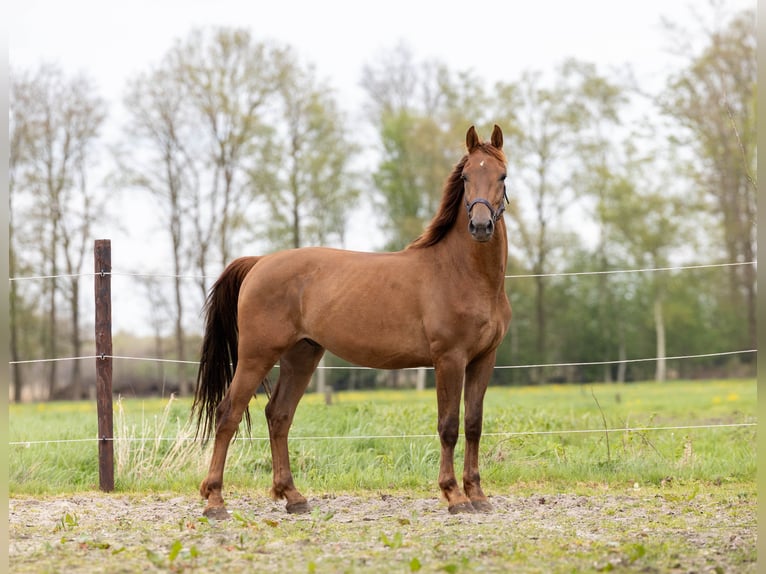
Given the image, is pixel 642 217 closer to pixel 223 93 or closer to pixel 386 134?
pixel 386 134

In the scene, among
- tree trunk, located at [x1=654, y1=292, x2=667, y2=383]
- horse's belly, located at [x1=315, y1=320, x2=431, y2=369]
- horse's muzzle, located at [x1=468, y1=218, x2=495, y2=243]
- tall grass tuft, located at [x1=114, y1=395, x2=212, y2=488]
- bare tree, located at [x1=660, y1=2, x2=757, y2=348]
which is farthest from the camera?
tree trunk, located at [x1=654, y1=292, x2=667, y2=383]

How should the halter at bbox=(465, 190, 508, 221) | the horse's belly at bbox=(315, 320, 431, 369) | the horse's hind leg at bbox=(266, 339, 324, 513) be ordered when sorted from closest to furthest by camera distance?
the halter at bbox=(465, 190, 508, 221) → the horse's belly at bbox=(315, 320, 431, 369) → the horse's hind leg at bbox=(266, 339, 324, 513)

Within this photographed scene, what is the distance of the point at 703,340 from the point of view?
2955 centimetres

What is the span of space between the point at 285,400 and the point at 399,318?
1178mm

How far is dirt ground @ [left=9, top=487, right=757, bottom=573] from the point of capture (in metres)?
4.09

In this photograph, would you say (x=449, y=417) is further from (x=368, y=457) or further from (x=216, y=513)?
(x=368, y=457)

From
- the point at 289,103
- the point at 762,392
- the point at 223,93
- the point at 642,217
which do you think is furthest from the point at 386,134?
the point at 762,392

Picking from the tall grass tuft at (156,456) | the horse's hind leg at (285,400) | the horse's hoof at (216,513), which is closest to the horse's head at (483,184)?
the horse's hind leg at (285,400)

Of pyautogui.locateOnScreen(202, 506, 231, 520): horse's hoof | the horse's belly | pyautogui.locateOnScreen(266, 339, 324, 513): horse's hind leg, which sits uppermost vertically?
the horse's belly

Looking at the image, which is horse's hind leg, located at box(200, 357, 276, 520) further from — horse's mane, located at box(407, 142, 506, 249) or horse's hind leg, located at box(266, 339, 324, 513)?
horse's mane, located at box(407, 142, 506, 249)

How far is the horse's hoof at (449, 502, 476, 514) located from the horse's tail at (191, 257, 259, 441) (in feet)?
6.00

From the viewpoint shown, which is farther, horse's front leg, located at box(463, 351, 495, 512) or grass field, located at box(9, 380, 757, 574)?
horse's front leg, located at box(463, 351, 495, 512)

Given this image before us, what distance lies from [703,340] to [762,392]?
92.4 feet

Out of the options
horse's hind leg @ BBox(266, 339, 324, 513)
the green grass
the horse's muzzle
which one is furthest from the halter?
the green grass
